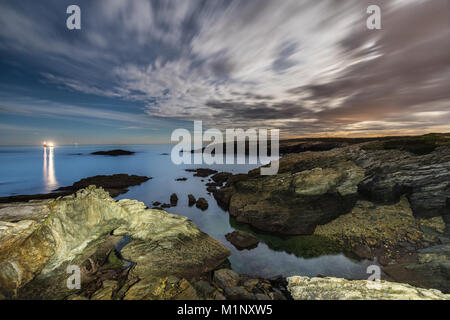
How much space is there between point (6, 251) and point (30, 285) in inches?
74.3

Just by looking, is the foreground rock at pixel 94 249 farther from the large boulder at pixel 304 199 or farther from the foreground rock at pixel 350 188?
the foreground rock at pixel 350 188

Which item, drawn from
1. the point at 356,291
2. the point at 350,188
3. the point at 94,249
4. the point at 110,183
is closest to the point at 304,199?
the point at 350,188

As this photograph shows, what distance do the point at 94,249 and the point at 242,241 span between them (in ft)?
41.7

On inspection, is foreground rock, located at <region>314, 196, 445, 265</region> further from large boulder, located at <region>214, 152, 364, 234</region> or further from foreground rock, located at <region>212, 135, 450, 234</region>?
large boulder, located at <region>214, 152, 364, 234</region>

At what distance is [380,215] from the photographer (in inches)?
690

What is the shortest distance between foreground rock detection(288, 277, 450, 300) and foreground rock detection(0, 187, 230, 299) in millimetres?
6042

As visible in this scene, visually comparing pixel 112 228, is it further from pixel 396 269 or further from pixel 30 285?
pixel 396 269

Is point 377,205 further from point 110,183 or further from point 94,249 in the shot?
point 110,183

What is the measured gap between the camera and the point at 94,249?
9844 millimetres

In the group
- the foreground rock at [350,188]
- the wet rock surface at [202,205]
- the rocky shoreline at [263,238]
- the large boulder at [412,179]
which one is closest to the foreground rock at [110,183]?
the wet rock surface at [202,205]

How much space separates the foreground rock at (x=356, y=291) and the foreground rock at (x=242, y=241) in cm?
744

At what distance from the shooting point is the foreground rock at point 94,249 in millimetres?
7156

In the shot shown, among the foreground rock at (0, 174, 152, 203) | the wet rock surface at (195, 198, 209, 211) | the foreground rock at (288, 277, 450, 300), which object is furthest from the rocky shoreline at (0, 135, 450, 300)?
the foreground rock at (0, 174, 152, 203)
